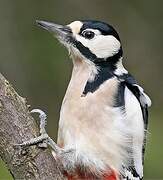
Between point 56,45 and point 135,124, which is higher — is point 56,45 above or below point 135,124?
below

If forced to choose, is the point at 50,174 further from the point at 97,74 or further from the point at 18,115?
the point at 97,74

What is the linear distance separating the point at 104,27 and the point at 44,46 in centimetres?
341

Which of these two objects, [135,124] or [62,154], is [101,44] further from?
[62,154]

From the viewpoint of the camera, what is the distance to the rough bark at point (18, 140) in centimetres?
334

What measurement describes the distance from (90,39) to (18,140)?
981 mm

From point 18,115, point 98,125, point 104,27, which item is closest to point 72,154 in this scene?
point 98,125

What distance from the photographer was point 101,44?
4117 millimetres

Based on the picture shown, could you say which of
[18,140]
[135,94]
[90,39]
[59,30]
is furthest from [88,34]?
[18,140]

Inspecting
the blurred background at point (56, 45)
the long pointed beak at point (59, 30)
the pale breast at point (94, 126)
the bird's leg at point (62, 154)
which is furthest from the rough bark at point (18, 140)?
the blurred background at point (56, 45)

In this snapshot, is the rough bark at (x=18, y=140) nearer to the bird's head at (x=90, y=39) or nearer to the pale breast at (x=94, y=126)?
the pale breast at (x=94, y=126)

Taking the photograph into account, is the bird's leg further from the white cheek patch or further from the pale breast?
the white cheek patch

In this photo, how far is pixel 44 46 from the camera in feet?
24.5

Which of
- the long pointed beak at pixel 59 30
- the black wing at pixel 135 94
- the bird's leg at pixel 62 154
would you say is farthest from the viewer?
the long pointed beak at pixel 59 30

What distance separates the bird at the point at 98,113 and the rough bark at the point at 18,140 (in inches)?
9.4
